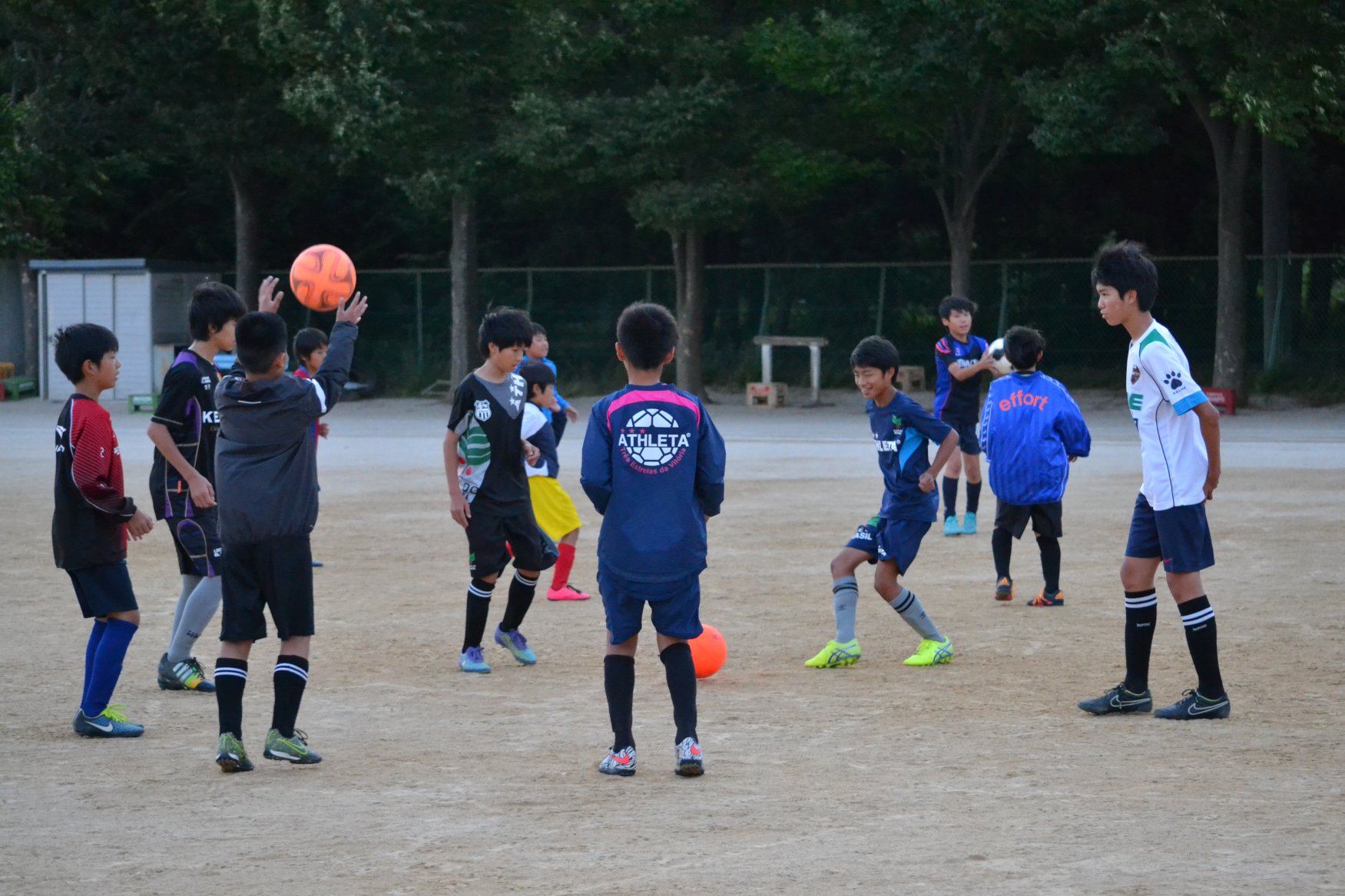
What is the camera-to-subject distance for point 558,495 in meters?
9.65

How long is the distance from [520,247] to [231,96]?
692cm

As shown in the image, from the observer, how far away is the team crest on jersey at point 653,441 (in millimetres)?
5582

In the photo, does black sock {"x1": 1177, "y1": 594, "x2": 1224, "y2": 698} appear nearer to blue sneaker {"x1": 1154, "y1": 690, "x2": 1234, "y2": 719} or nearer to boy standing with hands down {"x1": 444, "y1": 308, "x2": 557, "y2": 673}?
blue sneaker {"x1": 1154, "y1": 690, "x2": 1234, "y2": 719}

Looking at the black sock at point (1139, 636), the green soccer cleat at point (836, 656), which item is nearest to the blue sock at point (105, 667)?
the green soccer cleat at point (836, 656)

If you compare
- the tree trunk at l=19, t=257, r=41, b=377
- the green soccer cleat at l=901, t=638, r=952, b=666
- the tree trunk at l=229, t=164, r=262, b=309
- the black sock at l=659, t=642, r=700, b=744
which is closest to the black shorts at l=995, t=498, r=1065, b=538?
the green soccer cleat at l=901, t=638, r=952, b=666

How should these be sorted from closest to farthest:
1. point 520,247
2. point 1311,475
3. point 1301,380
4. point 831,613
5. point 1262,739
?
1. point 1262,739
2. point 831,613
3. point 1311,475
4. point 1301,380
5. point 520,247

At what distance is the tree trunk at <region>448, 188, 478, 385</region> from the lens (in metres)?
29.6

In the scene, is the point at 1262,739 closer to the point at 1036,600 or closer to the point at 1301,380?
the point at 1036,600

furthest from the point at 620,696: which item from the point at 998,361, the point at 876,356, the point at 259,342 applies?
the point at 998,361

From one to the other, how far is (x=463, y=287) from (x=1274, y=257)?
1418cm

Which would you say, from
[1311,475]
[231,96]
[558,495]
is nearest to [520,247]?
[231,96]

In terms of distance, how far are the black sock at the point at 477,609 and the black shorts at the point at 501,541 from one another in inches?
2.3

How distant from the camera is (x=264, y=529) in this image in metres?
5.81

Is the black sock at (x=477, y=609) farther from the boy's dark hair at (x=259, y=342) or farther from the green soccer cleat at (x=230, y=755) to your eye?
the boy's dark hair at (x=259, y=342)
